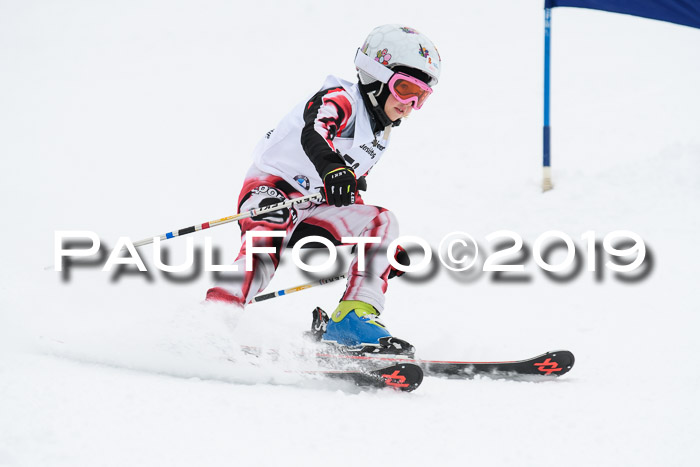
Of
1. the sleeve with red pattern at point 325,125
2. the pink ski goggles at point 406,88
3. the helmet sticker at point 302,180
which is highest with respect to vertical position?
the pink ski goggles at point 406,88

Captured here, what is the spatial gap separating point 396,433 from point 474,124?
27.0ft

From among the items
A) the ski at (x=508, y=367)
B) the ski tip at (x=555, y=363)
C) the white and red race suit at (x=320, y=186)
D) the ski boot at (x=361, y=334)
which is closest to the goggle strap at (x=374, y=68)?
the white and red race suit at (x=320, y=186)

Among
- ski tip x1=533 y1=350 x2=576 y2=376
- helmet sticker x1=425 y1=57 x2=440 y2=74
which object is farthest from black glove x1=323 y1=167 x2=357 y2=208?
ski tip x1=533 y1=350 x2=576 y2=376

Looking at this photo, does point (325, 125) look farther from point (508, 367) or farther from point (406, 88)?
point (508, 367)

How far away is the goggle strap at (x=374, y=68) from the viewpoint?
3.35 meters

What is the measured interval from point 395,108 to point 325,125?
442 mm

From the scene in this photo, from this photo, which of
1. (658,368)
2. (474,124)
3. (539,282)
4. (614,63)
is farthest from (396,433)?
(614,63)

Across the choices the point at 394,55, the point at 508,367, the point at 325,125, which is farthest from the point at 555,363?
the point at 394,55

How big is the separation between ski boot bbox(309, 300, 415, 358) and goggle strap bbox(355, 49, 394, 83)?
111cm

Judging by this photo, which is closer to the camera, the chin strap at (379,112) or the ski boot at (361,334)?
the ski boot at (361,334)

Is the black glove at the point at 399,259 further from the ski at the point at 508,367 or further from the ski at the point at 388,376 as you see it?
the ski at the point at 388,376

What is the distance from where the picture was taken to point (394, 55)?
3352 mm

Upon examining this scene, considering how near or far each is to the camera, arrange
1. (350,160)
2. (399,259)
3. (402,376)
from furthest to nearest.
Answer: (399,259), (350,160), (402,376)

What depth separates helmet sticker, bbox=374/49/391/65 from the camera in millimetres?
3367
